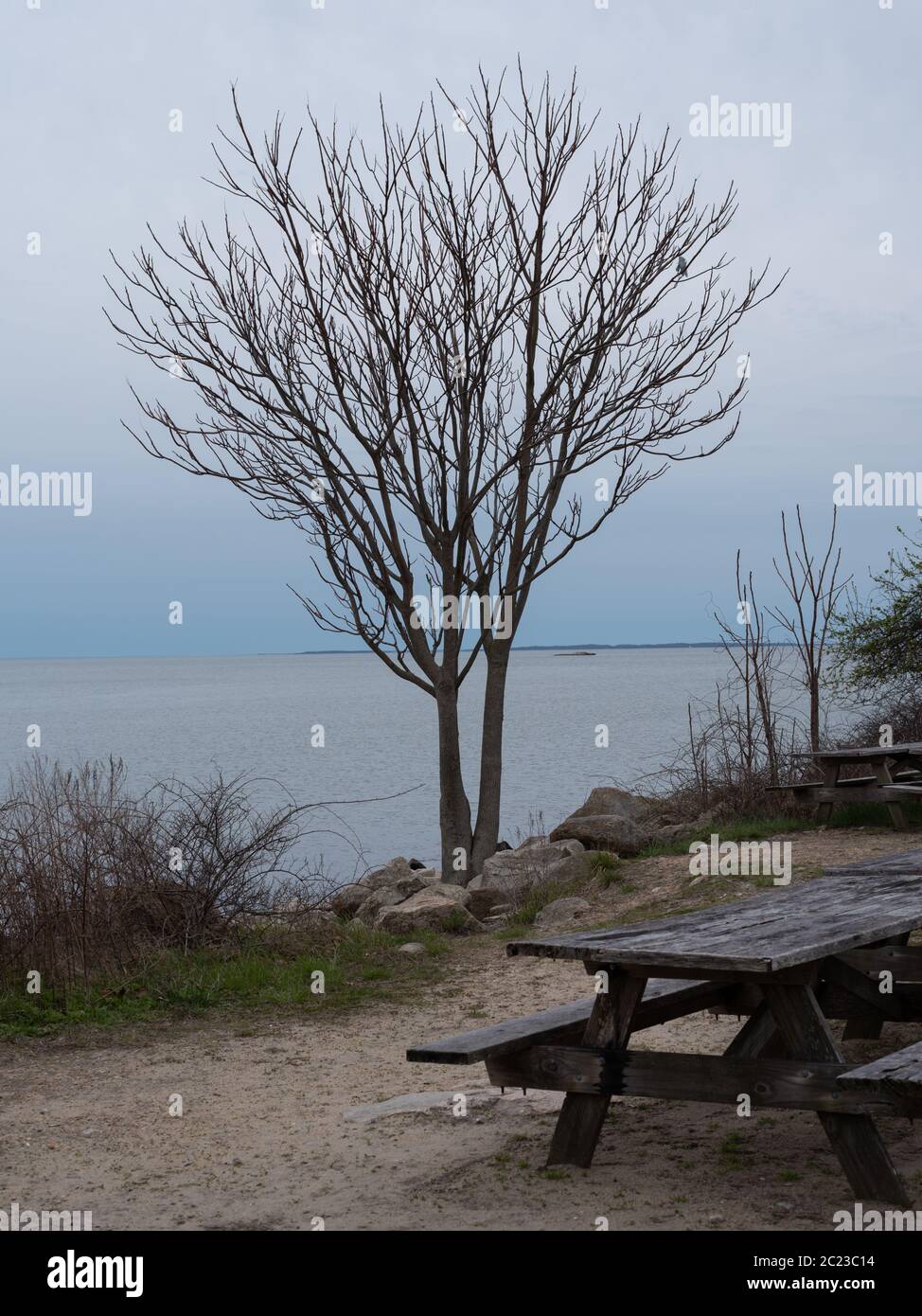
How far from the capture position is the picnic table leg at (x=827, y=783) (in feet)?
41.9

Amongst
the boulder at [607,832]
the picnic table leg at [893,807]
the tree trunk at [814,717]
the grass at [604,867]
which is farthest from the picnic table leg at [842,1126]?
the tree trunk at [814,717]

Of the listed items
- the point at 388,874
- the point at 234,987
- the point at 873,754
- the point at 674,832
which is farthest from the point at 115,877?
the point at 873,754

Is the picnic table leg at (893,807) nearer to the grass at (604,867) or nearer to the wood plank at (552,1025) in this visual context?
the grass at (604,867)

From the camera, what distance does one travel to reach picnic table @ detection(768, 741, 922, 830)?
1238cm

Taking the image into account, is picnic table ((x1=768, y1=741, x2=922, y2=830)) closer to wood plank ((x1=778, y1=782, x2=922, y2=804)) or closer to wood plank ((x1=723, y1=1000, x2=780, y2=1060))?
wood plank ((x1=778, y1=782, x2=922, y2=804))

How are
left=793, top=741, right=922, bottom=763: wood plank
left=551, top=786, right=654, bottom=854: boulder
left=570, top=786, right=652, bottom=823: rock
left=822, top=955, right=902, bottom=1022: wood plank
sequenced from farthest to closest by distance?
1. left=570, top=786, right=652, bottom=823: rock
2. left=551, top=786, right=654, bottom=854: boulder
3. left=793, top=741, right=922, bottom=763: wood plank
4. left=822, top=955, right=902, bottom=1022: wood plank

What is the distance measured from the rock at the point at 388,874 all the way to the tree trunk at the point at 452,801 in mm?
790

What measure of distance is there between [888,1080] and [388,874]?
1069 cm

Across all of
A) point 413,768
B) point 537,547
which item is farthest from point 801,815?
point 413,768

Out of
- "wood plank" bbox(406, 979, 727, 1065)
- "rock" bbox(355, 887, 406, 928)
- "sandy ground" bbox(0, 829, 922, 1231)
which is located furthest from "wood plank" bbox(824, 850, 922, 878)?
"rock" bbox(355, 887, 406, 928)

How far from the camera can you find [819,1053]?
4.36 metres
